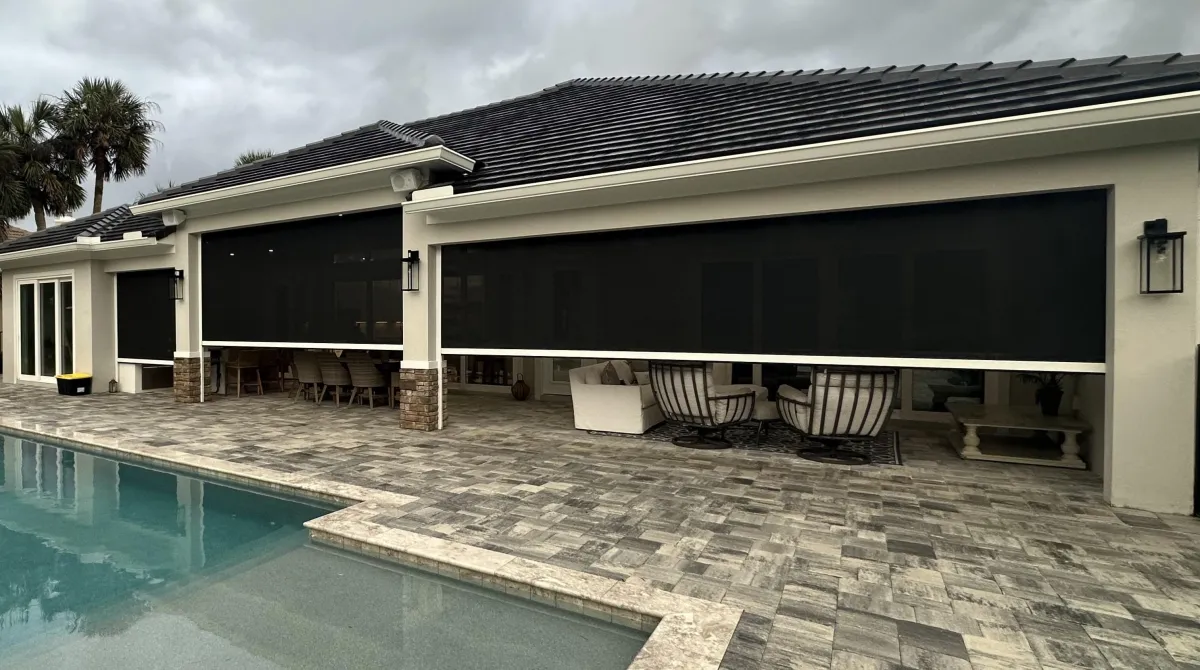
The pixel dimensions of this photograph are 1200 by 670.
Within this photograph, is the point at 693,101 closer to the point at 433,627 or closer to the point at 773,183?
the point at 773,183

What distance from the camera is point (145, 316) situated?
35.0 ft

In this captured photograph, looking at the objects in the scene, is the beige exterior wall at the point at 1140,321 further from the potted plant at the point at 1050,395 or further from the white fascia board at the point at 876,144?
the potted plant at the point at 1050,395

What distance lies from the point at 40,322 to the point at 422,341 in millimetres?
11901

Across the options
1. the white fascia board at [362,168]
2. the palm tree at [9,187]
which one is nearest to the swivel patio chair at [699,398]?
the white fascia board at [362,168]

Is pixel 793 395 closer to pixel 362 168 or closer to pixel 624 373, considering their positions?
pixel 624 373

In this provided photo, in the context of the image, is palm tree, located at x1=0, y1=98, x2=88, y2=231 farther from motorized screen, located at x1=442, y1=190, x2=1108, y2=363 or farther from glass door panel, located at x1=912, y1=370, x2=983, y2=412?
glass door panel, located at x1=912, y1=370, x2=983, y2=412

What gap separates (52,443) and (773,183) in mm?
10189

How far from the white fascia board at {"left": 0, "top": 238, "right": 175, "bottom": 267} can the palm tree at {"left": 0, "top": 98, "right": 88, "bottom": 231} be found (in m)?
6.81

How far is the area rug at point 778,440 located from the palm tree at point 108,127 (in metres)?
21.7

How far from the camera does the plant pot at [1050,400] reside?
19.7ft

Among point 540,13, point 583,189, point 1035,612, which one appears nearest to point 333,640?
point 1035,612

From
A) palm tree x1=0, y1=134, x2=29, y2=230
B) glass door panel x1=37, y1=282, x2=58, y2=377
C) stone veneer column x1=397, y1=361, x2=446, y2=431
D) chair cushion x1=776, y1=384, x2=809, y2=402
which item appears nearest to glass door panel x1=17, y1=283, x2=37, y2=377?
glass door panel x1=37, y1=282, x2=58, y2=377

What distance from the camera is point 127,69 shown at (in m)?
19.9

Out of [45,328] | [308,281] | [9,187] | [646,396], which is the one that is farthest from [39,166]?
[646,396]
